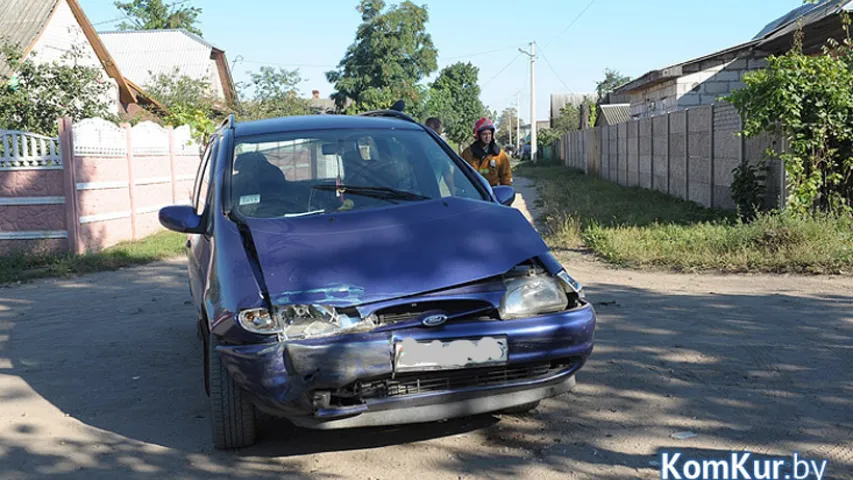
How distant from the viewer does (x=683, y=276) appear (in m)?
8.52

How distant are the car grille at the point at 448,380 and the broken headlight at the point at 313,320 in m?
0.27

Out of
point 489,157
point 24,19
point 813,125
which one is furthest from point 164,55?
point 813,125

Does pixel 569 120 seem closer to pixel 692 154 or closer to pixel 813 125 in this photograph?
pixel 692 154

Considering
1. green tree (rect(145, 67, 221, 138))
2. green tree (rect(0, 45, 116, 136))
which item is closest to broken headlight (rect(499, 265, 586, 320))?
green tree (rect(0, 45, 116, 136))

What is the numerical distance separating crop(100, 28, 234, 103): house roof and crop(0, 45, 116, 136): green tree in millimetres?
30584

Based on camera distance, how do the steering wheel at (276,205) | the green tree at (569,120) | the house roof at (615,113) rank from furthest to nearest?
the green tree at (569,120) < the house roof at (615,113) < the steering wheel at (276,205)

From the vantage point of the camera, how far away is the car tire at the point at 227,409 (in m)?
3.91

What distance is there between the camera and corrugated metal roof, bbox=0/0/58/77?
23234mm

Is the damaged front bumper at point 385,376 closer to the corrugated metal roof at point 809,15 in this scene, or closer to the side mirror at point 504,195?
the side mirror at point 504,195

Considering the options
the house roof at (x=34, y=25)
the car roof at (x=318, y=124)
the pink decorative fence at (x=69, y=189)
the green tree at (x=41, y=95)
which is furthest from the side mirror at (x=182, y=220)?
the house roof at (x=34, y=25)

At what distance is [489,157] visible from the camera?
9.03 meters

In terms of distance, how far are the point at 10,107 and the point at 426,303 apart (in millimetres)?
13525

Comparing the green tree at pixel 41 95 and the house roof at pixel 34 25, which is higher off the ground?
the house roof at pixel 34 25

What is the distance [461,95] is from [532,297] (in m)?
88.4
